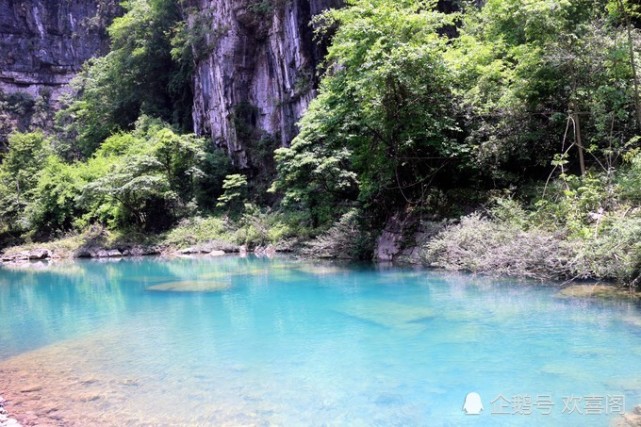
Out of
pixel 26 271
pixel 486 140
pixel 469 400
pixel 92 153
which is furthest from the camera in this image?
pixel 92 153

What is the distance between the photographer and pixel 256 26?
103 ft

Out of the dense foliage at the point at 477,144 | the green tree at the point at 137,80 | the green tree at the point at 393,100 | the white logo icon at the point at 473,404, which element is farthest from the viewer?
the green tree at the point at 137,80

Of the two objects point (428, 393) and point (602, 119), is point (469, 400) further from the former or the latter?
point (602, 119)

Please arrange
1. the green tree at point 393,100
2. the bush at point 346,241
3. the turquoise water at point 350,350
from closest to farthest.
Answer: the turquoise water at point 350,350, the green tree at point 393,100, the bush at point 346,241

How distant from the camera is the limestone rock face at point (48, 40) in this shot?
46.8 m

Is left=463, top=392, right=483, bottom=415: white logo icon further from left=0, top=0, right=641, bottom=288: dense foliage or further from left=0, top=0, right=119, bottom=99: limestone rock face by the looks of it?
left=0, top=0, right=119, bottom=99: limestone rock face

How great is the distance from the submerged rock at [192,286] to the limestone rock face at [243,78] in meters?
16.7

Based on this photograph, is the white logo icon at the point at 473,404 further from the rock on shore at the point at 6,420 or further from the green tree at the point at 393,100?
the green tree at the point at 393,100

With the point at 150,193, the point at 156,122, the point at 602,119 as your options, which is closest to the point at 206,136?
the point at 156,122

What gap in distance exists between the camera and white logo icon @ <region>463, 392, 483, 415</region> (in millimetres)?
4601

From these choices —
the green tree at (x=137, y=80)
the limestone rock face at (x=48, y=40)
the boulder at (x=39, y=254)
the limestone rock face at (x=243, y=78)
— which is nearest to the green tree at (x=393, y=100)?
the limestone rock face at (x=243, y=78)

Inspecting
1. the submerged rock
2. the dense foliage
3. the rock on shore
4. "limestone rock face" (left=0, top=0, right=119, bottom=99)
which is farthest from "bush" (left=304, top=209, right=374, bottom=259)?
"limestone rock face" (left=0, top=0, right=119, bottom=99)

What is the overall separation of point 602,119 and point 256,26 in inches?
968

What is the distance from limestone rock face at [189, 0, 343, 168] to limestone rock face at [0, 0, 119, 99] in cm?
1925
